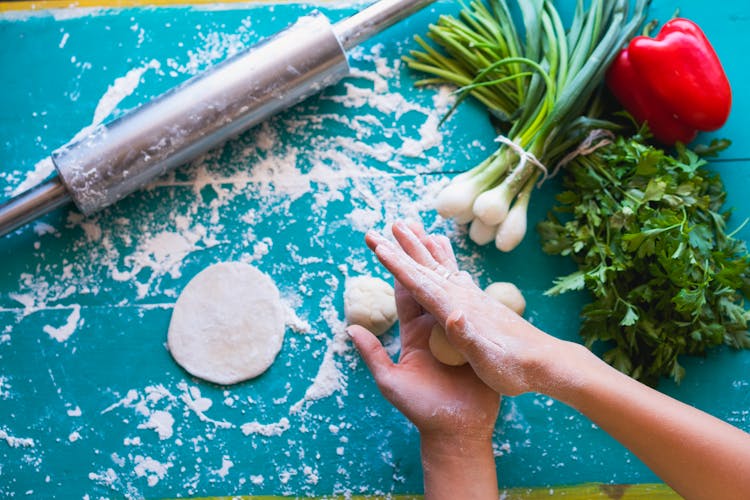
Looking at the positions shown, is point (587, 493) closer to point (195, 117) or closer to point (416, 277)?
point (416, 277)

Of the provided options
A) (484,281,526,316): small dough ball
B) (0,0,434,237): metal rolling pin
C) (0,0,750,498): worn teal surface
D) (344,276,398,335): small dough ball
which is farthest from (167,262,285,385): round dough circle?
(484,281,526,316): small dough ball

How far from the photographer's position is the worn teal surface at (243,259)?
1.47 meters

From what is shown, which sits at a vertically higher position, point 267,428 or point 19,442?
point 19,442

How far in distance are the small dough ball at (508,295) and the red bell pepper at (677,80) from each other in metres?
0.52

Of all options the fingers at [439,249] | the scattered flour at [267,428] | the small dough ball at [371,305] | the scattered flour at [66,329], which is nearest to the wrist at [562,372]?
the fingers at [439,249]

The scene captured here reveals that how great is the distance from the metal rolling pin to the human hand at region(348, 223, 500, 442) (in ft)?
1.72

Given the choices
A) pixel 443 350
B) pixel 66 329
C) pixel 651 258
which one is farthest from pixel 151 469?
pixel 651 258

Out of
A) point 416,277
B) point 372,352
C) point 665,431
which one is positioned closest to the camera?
point 665,431

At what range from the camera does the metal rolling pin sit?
1464 mm

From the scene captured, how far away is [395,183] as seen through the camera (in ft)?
5.22

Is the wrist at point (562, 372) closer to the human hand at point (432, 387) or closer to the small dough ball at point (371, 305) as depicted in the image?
the human hand at point (432, 387)

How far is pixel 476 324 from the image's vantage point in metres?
1.24

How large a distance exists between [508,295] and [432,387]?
294 mm

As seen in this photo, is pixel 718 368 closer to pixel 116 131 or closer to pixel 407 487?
pixel 407 487
